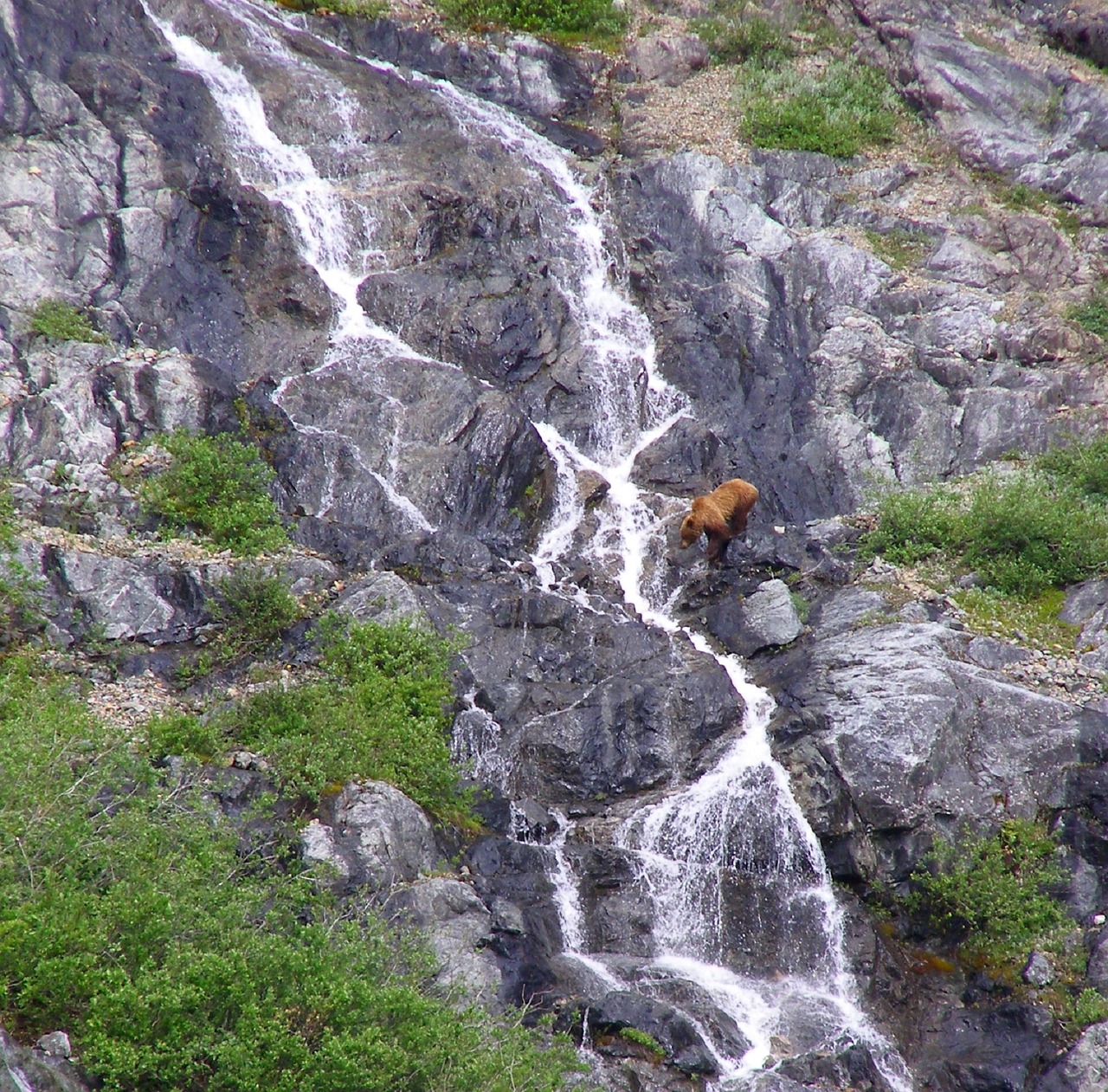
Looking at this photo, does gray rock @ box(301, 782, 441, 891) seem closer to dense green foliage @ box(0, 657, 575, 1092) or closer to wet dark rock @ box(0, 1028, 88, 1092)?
dense green foliage @ box(0, 657, 575, 1092)

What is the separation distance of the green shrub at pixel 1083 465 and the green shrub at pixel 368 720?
10623 mm

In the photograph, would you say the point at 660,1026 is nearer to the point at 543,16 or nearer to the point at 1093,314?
the point at 1093,314

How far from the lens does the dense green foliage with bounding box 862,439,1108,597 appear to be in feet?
46.0

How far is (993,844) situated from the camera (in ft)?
36.3

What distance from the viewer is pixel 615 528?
15.9 metres

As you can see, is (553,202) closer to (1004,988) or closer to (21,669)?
(21,669)

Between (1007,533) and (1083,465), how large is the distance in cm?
256

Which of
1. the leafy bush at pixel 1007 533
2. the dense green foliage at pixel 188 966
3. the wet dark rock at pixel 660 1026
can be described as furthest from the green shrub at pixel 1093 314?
the dense green foliage at pixel 188 966

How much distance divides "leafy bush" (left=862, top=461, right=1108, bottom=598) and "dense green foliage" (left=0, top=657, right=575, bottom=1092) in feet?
31.1

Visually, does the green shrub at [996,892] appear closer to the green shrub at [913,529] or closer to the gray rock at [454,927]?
the green shrub at [913,529]

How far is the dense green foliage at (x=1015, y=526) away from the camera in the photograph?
1401 cm

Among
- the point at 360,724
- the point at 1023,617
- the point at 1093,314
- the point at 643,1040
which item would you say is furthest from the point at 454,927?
the point at 1093,314

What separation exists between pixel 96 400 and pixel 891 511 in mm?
12107

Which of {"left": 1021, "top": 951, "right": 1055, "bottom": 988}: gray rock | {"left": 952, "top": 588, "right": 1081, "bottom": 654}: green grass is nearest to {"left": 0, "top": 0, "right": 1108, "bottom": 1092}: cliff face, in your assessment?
{"left": 1021, "top": 951, "right": 1055, "bottom": 988}: gray rock
